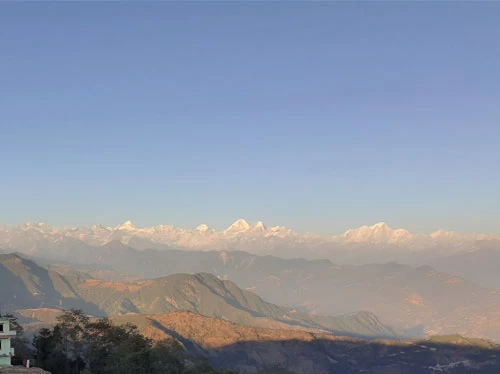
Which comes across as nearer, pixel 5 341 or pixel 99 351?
pixel 5 341

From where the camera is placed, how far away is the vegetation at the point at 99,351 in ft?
444

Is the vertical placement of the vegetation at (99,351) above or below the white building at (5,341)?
below

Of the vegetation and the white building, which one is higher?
the white building

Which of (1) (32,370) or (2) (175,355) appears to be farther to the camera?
(2) (175,355)

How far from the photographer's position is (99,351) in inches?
5866

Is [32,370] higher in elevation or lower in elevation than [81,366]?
higher

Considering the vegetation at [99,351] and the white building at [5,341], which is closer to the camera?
the white building at [5,341]

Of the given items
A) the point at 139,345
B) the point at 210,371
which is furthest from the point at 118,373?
the point at 210,371

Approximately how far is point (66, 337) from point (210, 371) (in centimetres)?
4505

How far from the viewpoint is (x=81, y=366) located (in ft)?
470

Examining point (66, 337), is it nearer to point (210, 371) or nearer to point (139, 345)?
point (139, 345)

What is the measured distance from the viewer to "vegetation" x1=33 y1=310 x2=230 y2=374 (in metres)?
135

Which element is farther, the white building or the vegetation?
the vegetation

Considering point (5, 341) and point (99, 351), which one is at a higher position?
point (5, 341)
